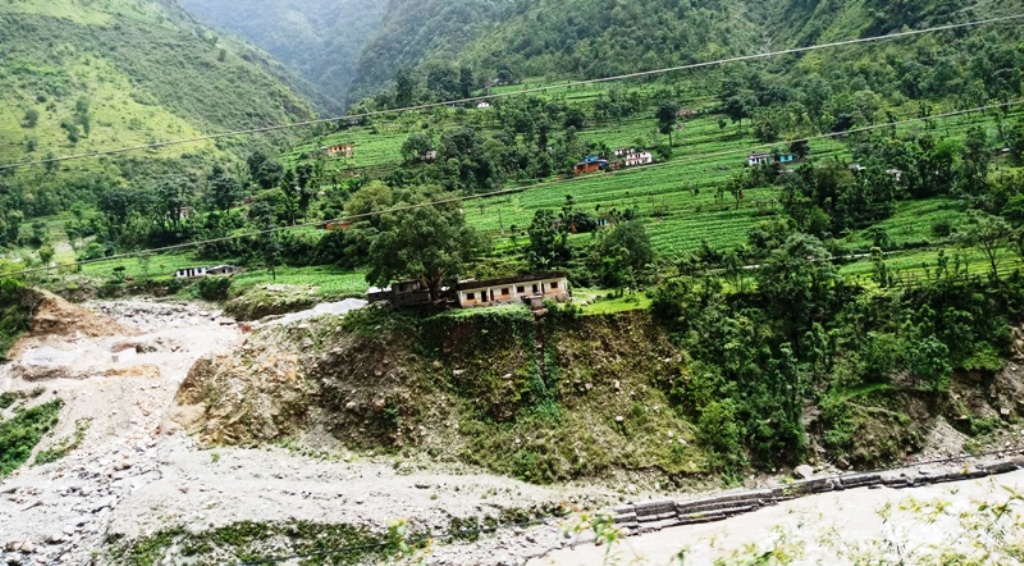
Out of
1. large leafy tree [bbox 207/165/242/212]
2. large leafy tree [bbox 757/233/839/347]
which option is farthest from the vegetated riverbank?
large leafy tree [bbox 207/165/242/212]

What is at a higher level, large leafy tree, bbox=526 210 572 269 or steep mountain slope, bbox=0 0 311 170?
steep mountain slope, bbox=0 0 311 170

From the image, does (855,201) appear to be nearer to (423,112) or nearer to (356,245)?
(356,245)

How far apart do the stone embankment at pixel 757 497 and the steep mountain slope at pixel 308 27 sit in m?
117

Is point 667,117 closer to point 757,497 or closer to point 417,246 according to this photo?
point 417,246

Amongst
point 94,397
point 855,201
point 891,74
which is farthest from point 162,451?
point 891,74

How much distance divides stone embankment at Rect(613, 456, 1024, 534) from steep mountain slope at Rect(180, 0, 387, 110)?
385ft

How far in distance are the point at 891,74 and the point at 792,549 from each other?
49.6m

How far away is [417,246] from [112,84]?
63.8 m

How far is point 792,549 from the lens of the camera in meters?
4.22

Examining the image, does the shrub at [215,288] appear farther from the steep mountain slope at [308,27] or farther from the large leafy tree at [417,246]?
the steep mountain slope at [308,27]

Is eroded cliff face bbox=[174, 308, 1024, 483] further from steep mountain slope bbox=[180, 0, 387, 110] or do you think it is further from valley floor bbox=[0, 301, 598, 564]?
steep mountain slope bbox=[180, 0, 387, 110]

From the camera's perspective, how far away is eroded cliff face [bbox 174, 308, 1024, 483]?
758 inches

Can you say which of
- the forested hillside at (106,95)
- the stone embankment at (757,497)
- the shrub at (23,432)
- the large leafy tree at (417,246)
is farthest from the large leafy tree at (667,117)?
the forested hillside at (106,95)

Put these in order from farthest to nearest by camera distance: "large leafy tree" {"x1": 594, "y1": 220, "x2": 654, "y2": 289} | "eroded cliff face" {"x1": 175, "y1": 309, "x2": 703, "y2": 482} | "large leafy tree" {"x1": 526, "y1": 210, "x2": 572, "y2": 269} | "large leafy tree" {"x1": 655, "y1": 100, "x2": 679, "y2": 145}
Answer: "large leafy tree" {"x1": 655, "y1": 100, "x2": 679, "y2": 145} < "large leafy tree" {"x1": 526, "y1": 210, "x2": 572, "y2": 269} < "large leafy tree" {"x1": 594, "y1": 220, "x2": 654, "y2": 289} < "eroded cliff face" {"x1": 175, "y1": 309, "x2": 703, "y2": 482}
